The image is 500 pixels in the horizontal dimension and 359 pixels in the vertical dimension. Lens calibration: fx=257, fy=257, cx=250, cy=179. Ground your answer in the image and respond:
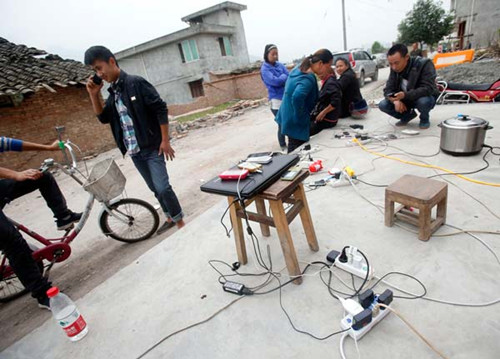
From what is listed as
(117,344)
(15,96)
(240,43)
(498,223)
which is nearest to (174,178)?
(117,344)

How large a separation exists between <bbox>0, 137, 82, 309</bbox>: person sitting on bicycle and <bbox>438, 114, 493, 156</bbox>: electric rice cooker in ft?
13.4

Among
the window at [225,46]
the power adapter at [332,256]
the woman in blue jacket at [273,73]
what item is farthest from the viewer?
the window at [225,46]

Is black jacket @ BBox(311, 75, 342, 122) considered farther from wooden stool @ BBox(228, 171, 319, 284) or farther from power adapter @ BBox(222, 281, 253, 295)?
power adapter @ BBox(222, 281, 253, 295)

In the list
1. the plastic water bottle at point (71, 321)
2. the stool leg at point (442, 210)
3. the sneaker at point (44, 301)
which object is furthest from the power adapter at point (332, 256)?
the sneaker at point (44, 301)

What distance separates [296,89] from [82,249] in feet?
10.9

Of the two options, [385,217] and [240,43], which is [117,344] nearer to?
[385,217]

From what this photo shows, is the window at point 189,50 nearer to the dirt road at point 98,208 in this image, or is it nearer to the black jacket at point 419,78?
the dirt road at point 98,208

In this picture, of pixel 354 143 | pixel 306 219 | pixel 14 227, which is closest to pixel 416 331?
pixel 306 219

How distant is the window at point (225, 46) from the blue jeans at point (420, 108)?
19.0 m

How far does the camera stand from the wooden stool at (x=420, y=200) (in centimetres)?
172

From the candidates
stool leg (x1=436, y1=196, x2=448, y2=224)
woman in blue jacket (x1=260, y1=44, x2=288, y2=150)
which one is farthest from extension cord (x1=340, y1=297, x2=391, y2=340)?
woman in blue jacket (x1=260, y1=44, x2=288, y2=150)

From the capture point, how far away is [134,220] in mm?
2969

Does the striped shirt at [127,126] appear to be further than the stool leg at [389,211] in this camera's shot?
Yes

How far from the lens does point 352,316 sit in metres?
1.35
